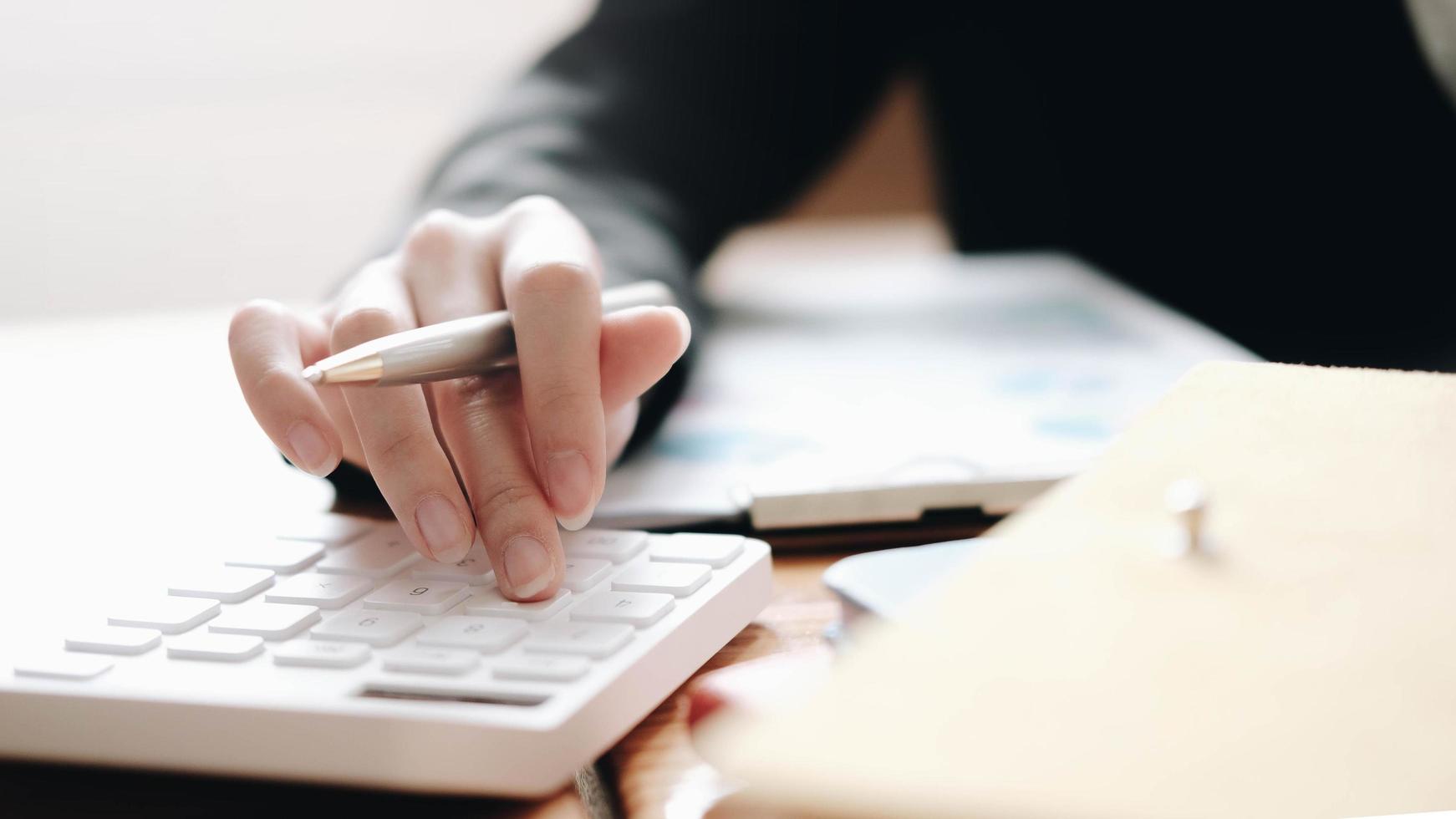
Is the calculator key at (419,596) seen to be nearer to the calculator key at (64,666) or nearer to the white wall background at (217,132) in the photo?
the calculator key at (64,666)

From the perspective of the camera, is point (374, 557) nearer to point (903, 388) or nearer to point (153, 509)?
point (153, 509)

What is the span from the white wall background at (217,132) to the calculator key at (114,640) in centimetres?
145

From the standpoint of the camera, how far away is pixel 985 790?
145mm

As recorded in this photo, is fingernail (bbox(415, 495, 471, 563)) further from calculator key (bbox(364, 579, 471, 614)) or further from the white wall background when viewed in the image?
the white wall background

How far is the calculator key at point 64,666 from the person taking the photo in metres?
0.25

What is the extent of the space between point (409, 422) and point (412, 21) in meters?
1.52

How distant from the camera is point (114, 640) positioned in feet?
0.86

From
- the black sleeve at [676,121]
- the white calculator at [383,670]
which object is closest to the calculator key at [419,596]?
the white calculator at [383,670]

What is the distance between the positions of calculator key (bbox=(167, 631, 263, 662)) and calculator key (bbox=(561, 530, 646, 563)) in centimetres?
8

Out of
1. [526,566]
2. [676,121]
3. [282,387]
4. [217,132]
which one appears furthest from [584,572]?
[217,132]

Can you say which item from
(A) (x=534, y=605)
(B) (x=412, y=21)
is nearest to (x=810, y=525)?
(A) (x=534, y=605)

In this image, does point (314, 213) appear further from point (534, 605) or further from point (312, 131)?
point (534, 605)

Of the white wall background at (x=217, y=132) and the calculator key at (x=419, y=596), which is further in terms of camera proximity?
the white wall background at (x=217, y=132)

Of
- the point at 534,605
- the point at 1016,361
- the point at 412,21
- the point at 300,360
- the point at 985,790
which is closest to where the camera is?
the point at 985,790
